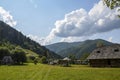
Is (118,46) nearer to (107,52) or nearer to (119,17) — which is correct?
(107,52)

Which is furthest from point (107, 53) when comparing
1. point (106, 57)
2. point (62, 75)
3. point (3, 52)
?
point (3, 52)

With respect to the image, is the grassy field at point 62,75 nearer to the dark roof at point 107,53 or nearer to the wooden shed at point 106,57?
the wooden shed at point 106,57

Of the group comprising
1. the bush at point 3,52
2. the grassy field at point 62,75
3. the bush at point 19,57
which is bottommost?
the grassy field at point 62,75

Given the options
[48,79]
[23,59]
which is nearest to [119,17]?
[48,79]

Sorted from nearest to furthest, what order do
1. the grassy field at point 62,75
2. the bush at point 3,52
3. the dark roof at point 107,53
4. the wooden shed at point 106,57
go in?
the grassy field at point 62,75, the wooden shed at point 106,57, the dark roof at point 107,53, the bush at point 3,52

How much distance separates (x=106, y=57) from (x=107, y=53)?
187 centimetres

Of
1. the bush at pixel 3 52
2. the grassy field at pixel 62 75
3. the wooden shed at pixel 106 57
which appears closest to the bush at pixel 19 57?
the bush at pixel 3 52

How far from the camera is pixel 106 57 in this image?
70.5 metres

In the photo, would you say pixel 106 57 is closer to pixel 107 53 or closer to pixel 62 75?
pixel 107 53

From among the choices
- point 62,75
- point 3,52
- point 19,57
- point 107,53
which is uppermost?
point 3,52

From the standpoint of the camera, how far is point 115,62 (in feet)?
228

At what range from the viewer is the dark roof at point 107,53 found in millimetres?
70075

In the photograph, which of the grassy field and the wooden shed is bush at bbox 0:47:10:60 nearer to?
the wooden shed

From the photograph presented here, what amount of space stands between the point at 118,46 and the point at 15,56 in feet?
200
